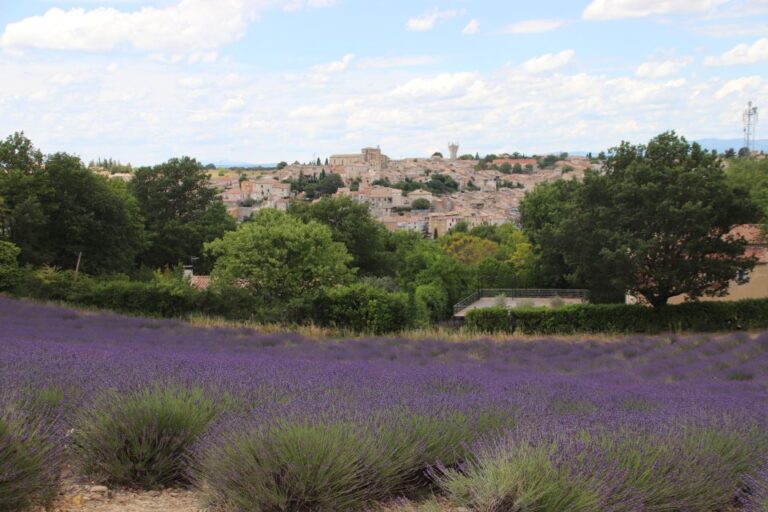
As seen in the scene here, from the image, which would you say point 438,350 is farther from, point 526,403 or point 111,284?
point 111,284

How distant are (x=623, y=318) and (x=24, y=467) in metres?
27.6

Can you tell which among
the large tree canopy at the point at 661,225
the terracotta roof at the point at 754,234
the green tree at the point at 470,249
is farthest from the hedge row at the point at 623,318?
the green tree at the point at 470,249

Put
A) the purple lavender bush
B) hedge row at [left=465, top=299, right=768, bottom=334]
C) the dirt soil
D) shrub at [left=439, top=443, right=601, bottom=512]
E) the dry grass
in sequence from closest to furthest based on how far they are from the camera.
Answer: shrub at [left=439, top=443, right=601, bottom=512] → the purple lavender bush → the dirt soil → the dry grass → hedge row at [left=465, top=299, right=768, bottom=334]

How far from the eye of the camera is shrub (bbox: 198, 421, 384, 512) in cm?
355

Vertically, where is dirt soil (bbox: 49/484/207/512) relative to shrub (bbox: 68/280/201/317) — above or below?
above

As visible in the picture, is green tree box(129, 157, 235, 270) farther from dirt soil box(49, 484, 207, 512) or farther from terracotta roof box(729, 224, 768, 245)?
dirt soil box(49, 484, 207, 512)

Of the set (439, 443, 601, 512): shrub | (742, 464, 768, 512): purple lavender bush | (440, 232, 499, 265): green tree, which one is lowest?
(440, 232, 499, 265): green tree

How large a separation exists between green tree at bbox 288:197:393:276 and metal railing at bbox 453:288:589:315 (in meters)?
10.8

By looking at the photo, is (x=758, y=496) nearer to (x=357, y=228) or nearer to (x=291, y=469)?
(x=291, y=469)

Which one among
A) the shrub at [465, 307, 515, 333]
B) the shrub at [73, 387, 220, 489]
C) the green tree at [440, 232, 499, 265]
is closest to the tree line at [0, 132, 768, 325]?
the shrub at [465, 307, 515, 333]

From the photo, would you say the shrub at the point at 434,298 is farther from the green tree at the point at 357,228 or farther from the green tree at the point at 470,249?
the green tree at the point at 470,249

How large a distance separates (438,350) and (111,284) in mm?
14204

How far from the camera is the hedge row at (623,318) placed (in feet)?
93.0

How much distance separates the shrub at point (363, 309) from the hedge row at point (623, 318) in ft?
11.3
